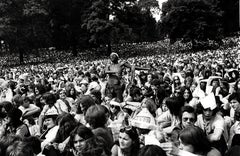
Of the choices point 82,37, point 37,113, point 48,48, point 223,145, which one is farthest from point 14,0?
point 223,145

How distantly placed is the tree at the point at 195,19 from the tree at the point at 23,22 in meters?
14.5

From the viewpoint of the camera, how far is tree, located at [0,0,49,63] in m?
42.4

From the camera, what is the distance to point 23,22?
44219mm

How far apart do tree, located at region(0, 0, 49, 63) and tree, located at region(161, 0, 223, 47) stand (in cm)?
1448

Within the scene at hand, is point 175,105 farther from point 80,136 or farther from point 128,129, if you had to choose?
point 80,136

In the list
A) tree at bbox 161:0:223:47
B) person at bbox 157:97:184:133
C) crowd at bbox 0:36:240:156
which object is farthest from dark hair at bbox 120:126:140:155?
tree at bbox 161:0:223:47

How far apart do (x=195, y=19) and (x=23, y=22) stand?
62.5 ft

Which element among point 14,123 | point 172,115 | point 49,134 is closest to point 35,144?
point 49,134

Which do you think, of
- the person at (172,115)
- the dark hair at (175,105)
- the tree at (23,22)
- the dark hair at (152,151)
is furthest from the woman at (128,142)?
the tree at (23,22)

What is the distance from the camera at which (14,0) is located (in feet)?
144

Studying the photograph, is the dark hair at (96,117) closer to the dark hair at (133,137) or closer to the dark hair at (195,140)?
the dark hair at (133,137)

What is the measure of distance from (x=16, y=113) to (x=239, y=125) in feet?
9.20

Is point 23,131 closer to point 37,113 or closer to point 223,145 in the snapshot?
point 37,113

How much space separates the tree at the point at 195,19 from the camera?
43.5 m
